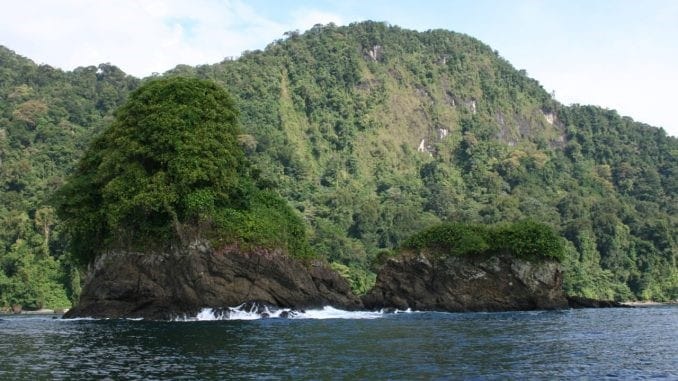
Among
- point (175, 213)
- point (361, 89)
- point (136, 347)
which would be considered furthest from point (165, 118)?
point (361, 89)

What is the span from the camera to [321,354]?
28.5m

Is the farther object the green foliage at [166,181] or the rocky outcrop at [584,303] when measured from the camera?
the rocky outcrop at [584,303]

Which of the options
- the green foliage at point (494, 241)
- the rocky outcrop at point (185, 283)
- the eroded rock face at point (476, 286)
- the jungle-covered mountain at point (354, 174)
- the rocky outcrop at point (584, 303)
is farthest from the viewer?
the jungle-covered mountain at point (354, 174)

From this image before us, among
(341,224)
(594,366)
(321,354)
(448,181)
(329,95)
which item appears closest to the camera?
(594,366)

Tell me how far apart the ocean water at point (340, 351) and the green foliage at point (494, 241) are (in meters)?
21.2

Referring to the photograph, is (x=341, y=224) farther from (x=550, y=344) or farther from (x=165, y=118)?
(x=550, y=344)

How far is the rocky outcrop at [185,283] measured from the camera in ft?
174

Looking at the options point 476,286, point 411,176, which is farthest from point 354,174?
point 476,286

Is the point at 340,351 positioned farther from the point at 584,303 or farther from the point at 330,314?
the point at 584,303

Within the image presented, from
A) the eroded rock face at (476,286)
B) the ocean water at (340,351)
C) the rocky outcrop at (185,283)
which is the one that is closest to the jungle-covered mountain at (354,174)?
the eroded rock face at (476,286)

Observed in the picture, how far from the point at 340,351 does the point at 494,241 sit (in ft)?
136

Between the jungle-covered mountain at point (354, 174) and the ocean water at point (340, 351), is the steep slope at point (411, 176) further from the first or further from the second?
the ocean water at point (340, 351)

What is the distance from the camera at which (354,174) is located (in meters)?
169

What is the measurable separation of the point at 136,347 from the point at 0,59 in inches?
6840
